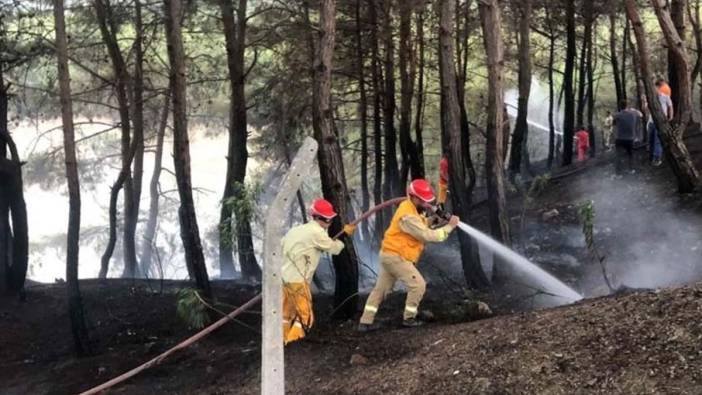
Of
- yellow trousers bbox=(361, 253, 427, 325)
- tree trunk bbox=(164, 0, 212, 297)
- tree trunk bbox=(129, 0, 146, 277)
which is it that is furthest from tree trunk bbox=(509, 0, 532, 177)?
yellow trousers bbox=(361, 253, 427, 325)

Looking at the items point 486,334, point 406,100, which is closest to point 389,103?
point 406,100

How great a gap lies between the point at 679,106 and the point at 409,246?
7104mm

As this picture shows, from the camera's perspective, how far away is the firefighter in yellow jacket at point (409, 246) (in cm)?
781

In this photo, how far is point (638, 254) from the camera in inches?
486

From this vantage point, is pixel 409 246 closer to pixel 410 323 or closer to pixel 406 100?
pixel 410 323

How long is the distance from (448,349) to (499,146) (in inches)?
214

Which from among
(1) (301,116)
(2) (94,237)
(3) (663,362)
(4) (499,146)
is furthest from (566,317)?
(2) (94,237)

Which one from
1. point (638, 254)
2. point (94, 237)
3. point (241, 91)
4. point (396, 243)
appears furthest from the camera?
point (94, 237)

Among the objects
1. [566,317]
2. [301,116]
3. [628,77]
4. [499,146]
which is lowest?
[566,317]

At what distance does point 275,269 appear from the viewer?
139 inches

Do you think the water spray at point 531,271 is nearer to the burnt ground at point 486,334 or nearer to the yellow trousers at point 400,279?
the burnt ground at point 486,334

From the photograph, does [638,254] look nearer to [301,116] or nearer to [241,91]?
[241,91]

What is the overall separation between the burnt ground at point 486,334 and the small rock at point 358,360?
2cm

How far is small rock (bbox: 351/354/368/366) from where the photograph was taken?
7031 millimetres
